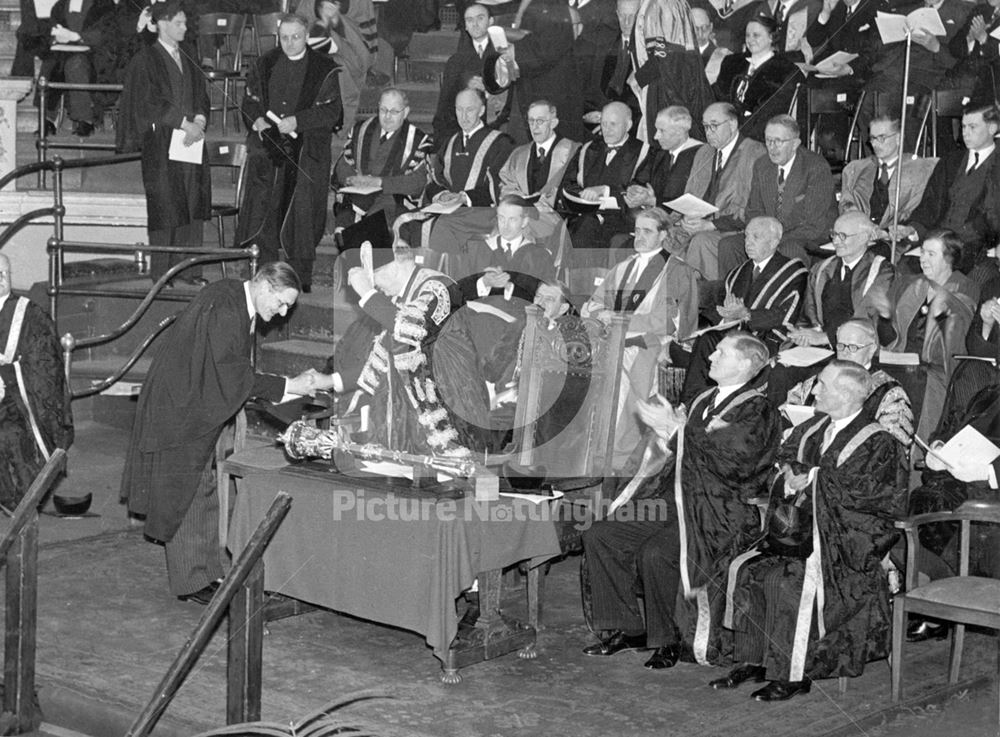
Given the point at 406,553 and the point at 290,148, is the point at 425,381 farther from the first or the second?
the point at 290,148

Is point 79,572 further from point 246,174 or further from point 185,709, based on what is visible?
point 246,174

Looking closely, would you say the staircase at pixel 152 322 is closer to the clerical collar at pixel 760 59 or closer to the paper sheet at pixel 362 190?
the paper sheet at pixel 362 190

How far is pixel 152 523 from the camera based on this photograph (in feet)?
26.0

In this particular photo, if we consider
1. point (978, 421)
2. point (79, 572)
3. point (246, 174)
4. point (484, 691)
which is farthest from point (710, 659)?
point (246, 174)

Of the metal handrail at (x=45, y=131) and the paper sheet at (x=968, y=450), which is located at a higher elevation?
the metal handrail at (x=45, y=131)

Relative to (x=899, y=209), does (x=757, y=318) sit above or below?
below

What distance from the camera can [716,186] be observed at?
1000cm

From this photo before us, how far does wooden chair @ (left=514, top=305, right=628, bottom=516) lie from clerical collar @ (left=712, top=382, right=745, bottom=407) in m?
0.61

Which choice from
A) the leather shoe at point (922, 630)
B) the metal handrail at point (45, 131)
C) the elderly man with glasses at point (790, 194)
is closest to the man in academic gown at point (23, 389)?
the metal handrail at point (45, 131)

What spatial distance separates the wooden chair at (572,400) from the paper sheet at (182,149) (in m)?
4.21

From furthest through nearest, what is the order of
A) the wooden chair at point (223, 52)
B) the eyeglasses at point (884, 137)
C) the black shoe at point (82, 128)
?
1. the wooden chair at point (223, 52)
2. the black shoe at point (82, 128)
3. the eyeglasses at point (884, 137)

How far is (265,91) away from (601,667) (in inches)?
236

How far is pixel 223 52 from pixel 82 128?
1.86 meters

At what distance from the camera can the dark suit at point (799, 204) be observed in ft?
31.5
